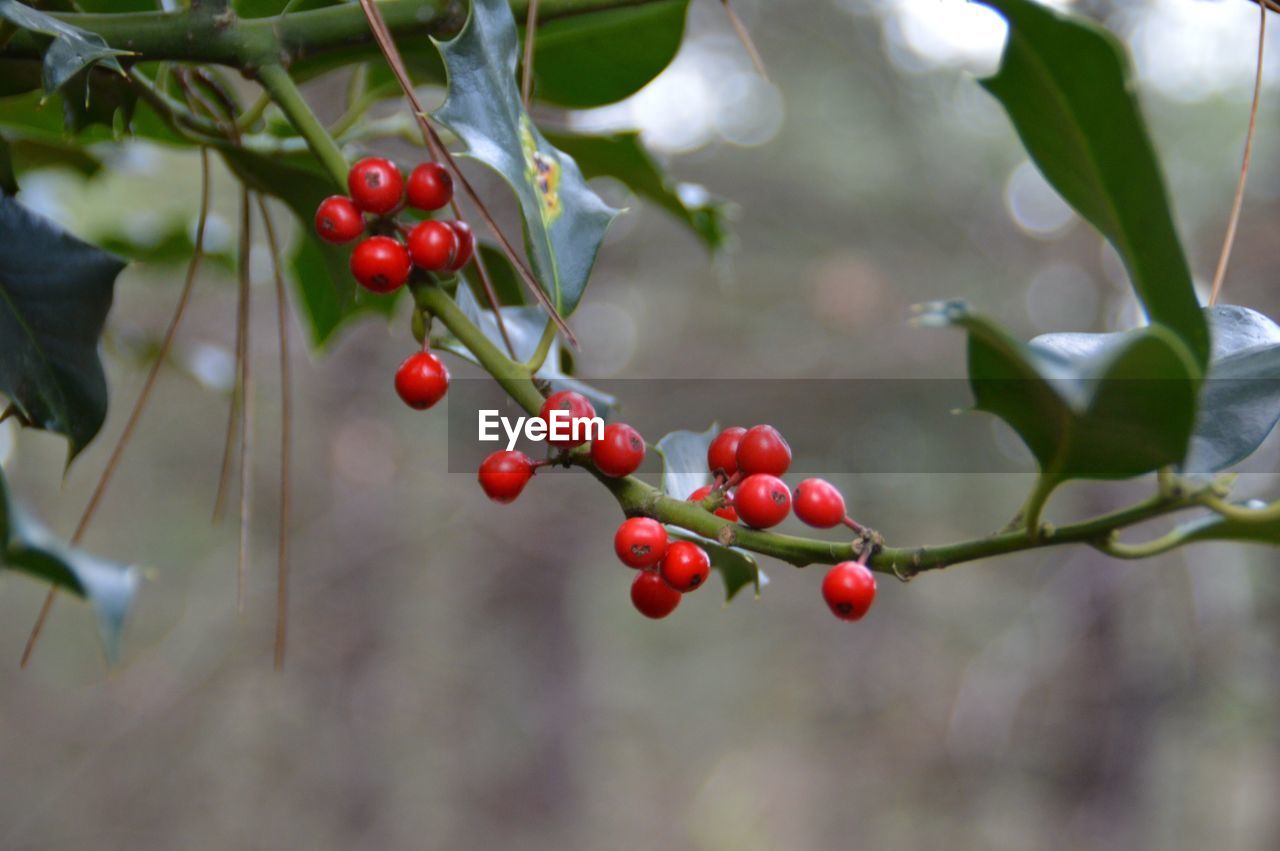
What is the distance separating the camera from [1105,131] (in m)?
0.40

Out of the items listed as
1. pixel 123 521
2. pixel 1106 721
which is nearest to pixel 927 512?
pixel 1106 721

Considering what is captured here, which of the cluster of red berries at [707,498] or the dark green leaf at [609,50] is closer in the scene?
the cluster of red berries at [707,498]

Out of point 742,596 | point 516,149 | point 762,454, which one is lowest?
point 742,596

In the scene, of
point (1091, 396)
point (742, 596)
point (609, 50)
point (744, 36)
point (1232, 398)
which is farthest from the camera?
point (742, 596)

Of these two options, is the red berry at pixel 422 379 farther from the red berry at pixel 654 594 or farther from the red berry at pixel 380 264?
the red berry at pixel 654 594

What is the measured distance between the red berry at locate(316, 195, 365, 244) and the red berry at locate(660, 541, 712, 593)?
233 millimetres

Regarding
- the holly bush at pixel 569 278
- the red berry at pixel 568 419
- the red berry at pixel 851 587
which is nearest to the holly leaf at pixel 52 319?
the holly bush at pixel 569 278

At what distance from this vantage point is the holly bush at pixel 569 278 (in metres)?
0.38

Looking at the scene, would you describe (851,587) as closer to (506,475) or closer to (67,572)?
(506,475)

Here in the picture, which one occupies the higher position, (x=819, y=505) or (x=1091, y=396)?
(x=1091, y=396)

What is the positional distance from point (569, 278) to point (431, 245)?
80 mm

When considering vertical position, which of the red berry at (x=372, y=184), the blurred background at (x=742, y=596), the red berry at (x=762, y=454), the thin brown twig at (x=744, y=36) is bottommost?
the blurred background at (x=742, y=596)

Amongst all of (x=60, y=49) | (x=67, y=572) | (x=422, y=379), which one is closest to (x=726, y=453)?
(x=422, y=379)

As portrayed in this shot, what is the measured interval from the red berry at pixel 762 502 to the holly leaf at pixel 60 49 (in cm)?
37
